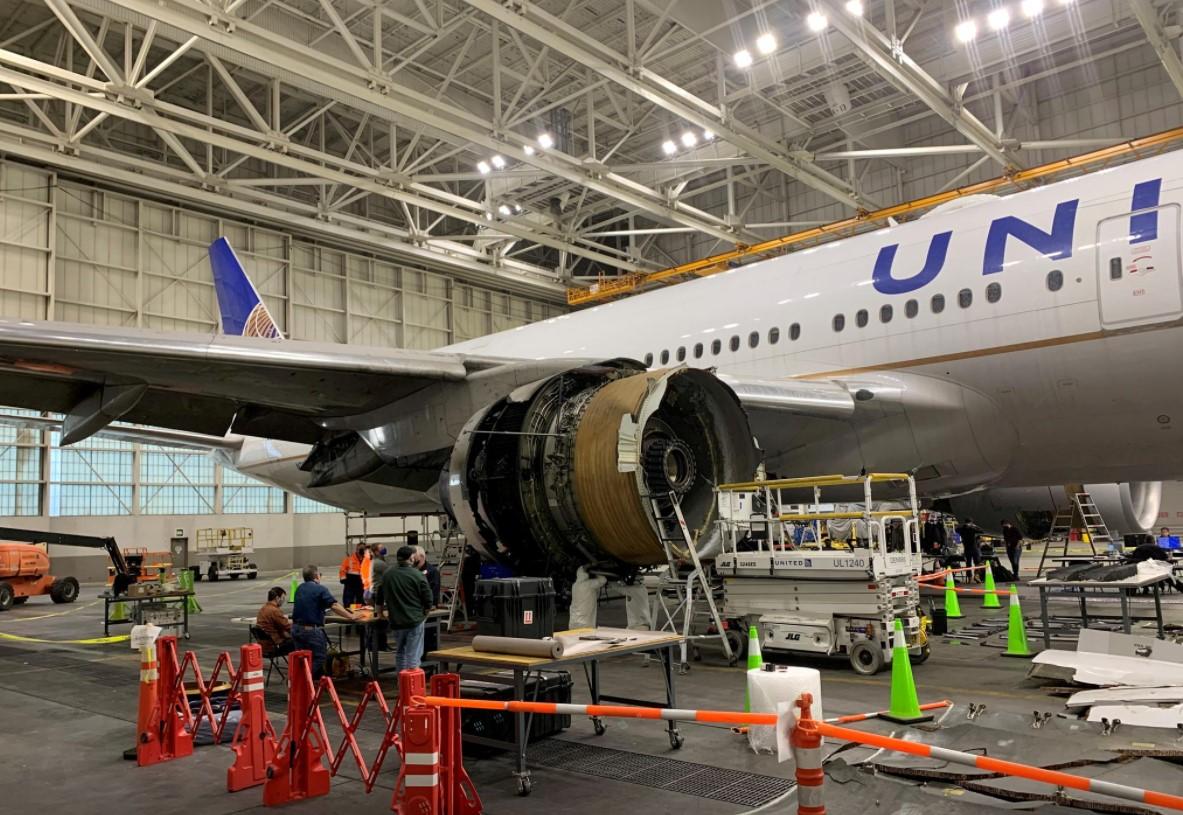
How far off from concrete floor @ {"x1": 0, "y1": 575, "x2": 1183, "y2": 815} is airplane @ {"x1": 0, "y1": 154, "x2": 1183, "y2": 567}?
181 cm

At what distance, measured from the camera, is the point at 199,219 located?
29.3 meters

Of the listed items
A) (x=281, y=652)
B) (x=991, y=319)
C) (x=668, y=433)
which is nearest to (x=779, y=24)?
(x=991, y=319)

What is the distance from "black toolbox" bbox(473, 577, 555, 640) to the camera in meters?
6.76

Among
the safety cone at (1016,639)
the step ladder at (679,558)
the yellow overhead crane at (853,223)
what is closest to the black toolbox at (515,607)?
the step ladder at (679,558)

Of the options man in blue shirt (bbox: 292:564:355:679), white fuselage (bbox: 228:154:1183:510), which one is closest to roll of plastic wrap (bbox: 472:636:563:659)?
man in blue shirt (bbox: 292:564:355:679)

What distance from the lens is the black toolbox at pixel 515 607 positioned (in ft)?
22.2

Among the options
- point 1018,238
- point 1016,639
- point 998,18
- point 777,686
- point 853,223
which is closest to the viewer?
point 777,686

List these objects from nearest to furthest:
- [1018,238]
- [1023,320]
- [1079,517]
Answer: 1. [1023,320]
2. [1018,238]
3. [1079,517]

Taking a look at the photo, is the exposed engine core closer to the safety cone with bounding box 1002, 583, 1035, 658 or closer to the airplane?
the airplane

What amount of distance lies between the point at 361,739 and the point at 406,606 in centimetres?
120

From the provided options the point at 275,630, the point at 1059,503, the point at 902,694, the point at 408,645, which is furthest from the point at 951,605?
the point at 275,630

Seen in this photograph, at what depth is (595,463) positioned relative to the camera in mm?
7484

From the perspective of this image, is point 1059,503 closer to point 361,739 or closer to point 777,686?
point 777,686

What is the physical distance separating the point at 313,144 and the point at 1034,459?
24250mm
